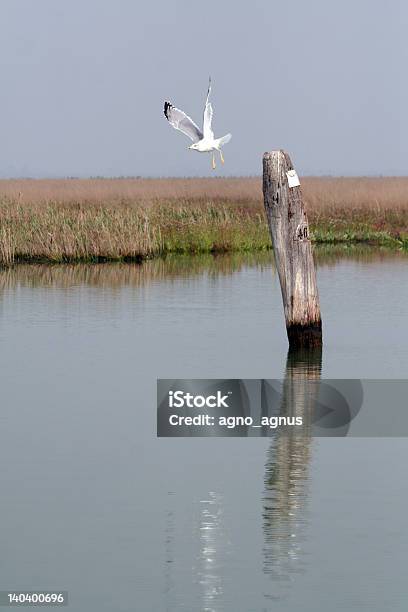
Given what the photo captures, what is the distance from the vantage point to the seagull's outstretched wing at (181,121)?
17.0 m

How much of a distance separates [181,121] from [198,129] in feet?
1.10

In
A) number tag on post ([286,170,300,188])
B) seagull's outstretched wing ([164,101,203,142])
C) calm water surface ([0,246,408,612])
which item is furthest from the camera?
seagull's outstretched wing ([164,101,203,142])

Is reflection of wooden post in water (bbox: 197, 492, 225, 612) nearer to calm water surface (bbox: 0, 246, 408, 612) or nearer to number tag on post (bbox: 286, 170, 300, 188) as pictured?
calm water surface (bbox: 0, 246, 408, 612)

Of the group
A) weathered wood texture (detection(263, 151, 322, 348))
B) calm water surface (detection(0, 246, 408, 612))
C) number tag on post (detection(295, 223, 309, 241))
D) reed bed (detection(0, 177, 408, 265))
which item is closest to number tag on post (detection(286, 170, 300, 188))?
weathered wood texture (detection(263, 151, 322, 348))

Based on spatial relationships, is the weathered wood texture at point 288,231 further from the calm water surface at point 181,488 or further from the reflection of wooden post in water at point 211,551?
the reflection of wooden post in water at point 211,551

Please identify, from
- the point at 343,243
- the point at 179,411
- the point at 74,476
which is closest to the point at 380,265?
the point at 343,243

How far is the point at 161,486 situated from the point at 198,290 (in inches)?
530

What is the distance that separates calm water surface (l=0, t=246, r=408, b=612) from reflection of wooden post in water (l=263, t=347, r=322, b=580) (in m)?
0.02

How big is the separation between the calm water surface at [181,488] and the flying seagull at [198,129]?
7.25 feet

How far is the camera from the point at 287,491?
8.63 m

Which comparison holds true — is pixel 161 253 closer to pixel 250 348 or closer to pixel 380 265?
pixel 380 265

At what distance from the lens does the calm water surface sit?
6.81 m

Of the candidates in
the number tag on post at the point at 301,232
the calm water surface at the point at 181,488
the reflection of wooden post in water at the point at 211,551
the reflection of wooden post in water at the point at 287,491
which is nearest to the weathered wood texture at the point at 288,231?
the number tag on post at the point at 301,232

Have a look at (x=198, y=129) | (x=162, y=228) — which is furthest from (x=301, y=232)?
(x=162, y=228)
